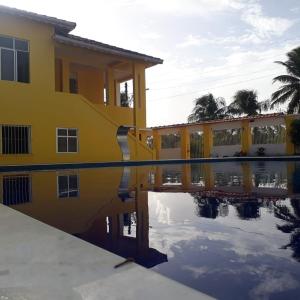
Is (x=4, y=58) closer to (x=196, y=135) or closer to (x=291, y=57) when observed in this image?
(x=196, y=135)

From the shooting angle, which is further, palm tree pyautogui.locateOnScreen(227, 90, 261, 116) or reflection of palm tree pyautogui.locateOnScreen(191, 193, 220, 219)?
palm tree pyautogui.locateOnScreen(227, 90, 261, 116)

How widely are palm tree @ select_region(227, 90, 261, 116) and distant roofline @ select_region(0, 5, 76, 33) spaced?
66.0 ft

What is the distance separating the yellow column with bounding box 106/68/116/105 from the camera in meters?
22.2

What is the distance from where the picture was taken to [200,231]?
368cm

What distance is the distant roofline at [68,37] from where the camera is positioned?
15.7 m

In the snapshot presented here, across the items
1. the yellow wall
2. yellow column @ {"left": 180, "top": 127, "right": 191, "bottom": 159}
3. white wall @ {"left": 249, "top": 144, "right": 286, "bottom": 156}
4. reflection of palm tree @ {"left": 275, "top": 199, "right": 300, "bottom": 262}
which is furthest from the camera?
yellow column @ {"left": 180, "top": 127, "right": 191, "bottom": 159}

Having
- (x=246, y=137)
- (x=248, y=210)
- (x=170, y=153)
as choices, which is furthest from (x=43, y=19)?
(x=170, y=153)

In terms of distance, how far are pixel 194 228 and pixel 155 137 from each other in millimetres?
27783

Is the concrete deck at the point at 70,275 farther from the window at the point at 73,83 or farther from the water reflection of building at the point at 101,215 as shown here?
the window at the point at 73,83

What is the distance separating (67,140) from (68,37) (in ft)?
16.0

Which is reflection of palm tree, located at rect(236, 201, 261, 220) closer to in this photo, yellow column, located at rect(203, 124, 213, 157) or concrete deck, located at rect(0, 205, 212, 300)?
concrete deck, located at rect(0, 205, 212, 300)

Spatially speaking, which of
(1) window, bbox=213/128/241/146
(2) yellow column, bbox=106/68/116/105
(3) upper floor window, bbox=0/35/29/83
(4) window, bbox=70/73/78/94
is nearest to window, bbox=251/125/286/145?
(1) window, bbox=213/128/241/146

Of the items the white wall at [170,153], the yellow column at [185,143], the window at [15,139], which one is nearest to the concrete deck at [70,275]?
the window at [15,139]

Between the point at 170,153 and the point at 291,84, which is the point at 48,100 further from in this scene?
the point at 291,84
